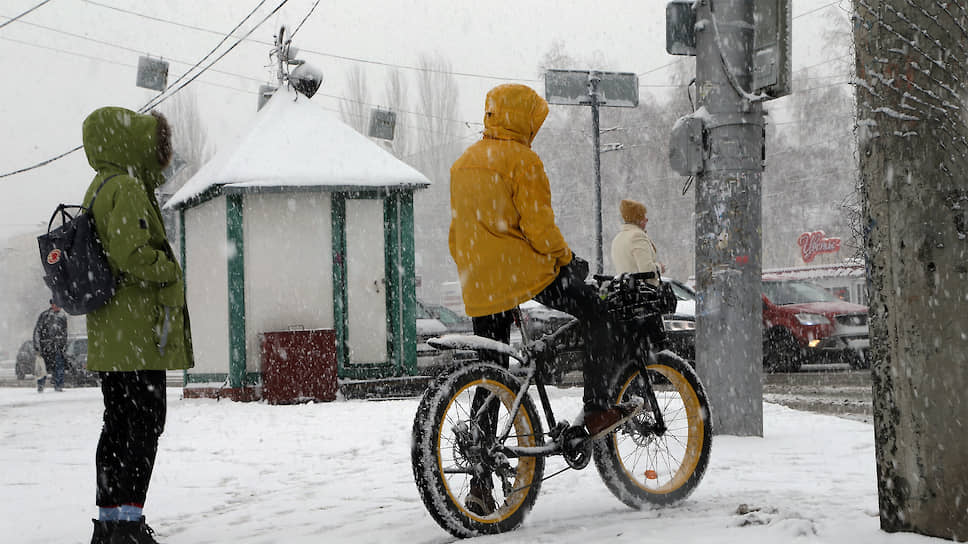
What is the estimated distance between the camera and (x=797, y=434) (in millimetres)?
6668

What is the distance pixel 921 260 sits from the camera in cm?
314

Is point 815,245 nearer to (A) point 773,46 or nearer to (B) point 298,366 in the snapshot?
(B) point 298,366

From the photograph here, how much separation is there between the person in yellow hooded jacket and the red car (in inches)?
405

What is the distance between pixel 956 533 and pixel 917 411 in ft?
1.33

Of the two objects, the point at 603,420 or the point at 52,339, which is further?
the point at 52,339

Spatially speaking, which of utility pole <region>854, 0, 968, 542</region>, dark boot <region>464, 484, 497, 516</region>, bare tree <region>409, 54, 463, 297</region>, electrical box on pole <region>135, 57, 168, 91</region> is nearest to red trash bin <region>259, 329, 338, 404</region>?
dark boot <region>464, 484, 497, 516</region>

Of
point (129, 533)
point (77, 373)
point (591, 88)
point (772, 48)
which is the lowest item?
point (77, 373)

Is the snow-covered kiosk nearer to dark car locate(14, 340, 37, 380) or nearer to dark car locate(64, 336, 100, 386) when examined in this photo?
dark car locate(64, 336, 100, 386)

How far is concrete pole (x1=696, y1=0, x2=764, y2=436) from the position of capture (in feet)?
20.9

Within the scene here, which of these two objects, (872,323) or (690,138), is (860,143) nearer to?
(872,323)

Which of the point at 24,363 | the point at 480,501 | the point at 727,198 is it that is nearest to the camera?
the point at 480,501

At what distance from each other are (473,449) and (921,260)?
183 cm

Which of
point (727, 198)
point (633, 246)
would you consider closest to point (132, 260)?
point (727, 198)

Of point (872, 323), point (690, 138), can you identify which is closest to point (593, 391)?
point (872, 323)
